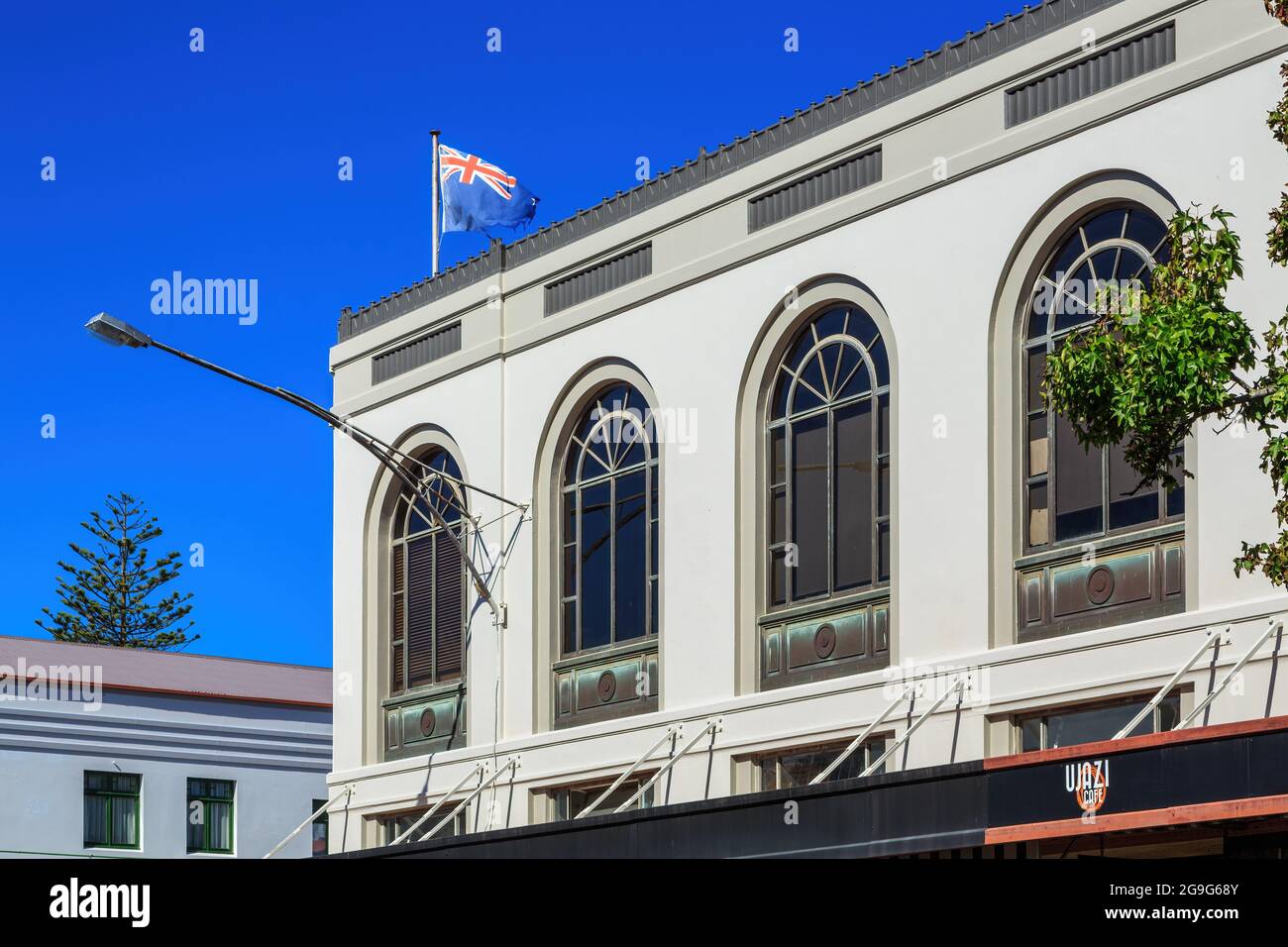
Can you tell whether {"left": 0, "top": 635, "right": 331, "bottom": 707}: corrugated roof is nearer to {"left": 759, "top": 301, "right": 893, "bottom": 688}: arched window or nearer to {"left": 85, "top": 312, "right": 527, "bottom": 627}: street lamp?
{"left": 85, "top": 312, "right": 527, "bottom": 627}: street lamp

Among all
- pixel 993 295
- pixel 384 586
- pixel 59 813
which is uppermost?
pixel 993 295

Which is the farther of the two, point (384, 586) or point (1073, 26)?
point (384, 586)

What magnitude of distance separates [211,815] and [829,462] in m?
21.0

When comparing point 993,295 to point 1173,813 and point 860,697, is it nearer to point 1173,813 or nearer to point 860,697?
point 860,697

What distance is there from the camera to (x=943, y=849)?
64.3 ft

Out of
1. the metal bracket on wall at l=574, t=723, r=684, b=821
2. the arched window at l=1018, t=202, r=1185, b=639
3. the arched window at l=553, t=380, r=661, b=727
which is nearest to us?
the arched window at l=1018, t=202, r=1185, b=639

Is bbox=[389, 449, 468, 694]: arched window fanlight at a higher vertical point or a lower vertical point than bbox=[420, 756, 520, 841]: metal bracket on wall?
higher

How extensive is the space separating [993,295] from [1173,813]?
712 centimetres

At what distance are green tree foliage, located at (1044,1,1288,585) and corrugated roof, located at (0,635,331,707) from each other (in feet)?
92.1

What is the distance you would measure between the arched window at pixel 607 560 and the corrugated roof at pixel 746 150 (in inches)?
102

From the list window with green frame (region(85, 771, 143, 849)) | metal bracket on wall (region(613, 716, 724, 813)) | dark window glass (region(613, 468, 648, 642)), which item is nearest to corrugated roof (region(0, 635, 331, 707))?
window with green frame (region(85, 771, 143, 849))

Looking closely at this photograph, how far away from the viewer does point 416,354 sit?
31953mm

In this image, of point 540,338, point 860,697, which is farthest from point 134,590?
point 860,697

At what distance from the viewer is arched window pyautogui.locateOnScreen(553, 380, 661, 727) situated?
27.2m
